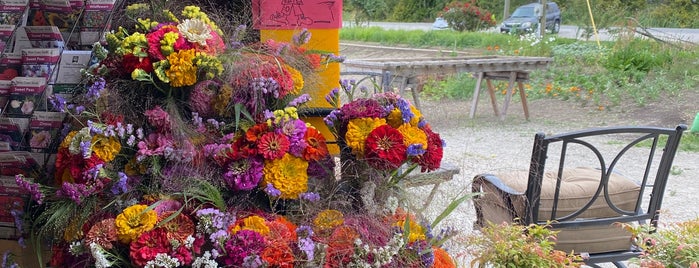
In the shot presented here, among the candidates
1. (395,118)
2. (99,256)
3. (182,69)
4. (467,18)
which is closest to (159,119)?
(182,69)

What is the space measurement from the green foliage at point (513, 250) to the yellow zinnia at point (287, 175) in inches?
21.1

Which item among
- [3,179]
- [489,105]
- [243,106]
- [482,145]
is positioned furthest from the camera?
[489,105]

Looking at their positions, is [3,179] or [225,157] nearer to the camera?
[225,157]

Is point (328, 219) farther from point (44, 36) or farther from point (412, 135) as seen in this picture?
point (44, 36)

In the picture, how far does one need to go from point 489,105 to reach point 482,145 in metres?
2.56

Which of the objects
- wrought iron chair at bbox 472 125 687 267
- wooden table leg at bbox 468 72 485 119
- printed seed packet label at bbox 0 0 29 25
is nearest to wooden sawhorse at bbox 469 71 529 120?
wooden table leg at bbox 468 72 485 119

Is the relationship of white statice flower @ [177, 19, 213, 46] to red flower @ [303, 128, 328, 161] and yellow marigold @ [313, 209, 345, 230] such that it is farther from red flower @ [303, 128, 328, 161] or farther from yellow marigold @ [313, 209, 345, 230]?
yellow marigold @ [313, 209, 345, 230]

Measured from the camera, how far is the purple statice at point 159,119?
1.71 meters

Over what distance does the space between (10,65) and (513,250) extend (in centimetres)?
161

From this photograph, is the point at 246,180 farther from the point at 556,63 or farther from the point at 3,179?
the point at 556,63

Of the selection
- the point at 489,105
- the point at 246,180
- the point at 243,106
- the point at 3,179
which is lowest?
the point at 489,105

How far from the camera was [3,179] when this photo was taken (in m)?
A: 2.06

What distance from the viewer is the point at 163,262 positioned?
153 cm

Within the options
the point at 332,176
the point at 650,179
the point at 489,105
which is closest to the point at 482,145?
the point at 650,179
